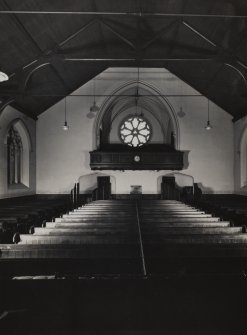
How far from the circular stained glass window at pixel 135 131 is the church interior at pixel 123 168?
0.29 feet

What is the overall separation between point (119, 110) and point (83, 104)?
2872 millimetres

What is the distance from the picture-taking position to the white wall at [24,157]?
1305 cm

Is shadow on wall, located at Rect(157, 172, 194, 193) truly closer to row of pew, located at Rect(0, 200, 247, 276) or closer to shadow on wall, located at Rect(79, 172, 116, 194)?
shadow on wall, located at Rect(79, 172, 116, 194)

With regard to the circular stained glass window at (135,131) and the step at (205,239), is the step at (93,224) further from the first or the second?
the circular stained glass window at (135,131)

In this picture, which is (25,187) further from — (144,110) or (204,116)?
(204,116)

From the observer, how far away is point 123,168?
16.6 m

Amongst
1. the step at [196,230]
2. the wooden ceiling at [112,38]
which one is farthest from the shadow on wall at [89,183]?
the step at [196,230]

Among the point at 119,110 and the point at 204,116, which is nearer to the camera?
the point at 204,116

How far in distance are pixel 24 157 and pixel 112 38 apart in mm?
7520

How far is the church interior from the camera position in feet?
9.67

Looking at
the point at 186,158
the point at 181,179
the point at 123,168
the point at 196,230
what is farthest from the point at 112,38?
the point at 196,230

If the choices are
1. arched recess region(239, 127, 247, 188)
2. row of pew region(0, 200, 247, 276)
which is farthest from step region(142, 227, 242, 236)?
arched recess region(239, 127, 247, 188)

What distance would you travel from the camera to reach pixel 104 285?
3.01m

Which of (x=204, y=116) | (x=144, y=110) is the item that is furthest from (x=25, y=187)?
(x=204, y=116)
